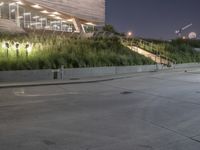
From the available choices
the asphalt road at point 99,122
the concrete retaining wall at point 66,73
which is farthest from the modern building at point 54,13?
the asphalt road at point 99,122

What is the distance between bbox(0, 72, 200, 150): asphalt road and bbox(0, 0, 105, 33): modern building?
83.1 ft

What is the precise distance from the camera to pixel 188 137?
21.2ft

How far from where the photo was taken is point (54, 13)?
136ft

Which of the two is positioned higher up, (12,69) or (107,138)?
(12,69)

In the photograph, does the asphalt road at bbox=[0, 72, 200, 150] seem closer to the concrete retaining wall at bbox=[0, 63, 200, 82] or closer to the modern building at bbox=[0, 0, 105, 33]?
the concrete retaining wall at bbox=[0, 63, 200, 82]

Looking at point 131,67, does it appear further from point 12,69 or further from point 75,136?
point 75,136

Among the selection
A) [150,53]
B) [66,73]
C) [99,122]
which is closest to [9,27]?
[66,73]

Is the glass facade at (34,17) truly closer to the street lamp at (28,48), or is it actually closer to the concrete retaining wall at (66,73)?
the street lamp at (28,48)

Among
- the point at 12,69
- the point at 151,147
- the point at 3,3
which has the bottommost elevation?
the point at 151,147

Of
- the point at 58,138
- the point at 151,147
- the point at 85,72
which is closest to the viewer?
the point at 151,147

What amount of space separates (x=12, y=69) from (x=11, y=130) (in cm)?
1156

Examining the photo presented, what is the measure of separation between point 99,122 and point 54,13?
1419 inches

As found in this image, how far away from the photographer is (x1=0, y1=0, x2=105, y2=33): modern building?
1441 inches

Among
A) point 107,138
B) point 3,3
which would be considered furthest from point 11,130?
point 3,3
